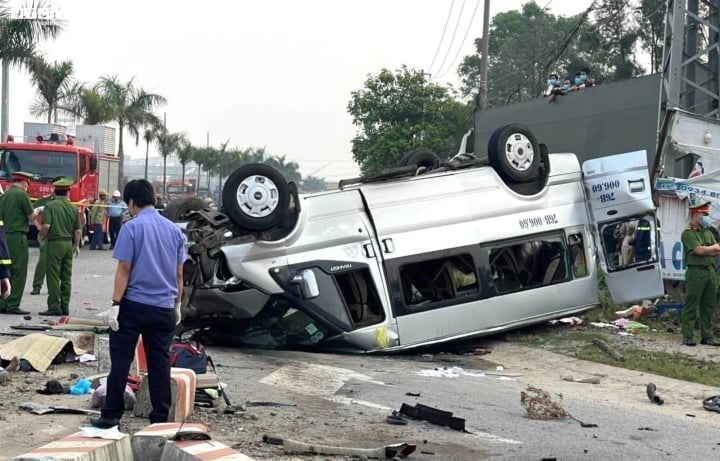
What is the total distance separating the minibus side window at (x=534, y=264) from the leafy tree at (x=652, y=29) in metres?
36.4

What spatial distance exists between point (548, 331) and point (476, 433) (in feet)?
19.1

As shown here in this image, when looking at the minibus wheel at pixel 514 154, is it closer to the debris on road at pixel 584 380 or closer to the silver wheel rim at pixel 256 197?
the debris on road at pixel 584 380

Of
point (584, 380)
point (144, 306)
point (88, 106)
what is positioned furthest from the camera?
point (88, 106)

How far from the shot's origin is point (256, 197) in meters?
10.2

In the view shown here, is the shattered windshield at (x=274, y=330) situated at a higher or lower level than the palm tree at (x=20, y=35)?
lower

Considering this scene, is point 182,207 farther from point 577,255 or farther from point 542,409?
point 542,409

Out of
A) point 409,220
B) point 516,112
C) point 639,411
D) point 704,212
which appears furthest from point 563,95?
point 639,411

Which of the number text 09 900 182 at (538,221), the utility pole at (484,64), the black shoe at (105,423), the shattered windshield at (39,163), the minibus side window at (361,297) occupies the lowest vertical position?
the black shoe at (105,423)

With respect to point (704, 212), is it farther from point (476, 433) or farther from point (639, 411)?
point (476, 433)

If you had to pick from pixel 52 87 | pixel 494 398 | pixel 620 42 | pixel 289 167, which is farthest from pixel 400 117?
pixel 289 167

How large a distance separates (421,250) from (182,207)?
288cm

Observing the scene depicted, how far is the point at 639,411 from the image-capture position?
841 centimetres

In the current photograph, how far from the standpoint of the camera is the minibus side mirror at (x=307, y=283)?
1016 cm

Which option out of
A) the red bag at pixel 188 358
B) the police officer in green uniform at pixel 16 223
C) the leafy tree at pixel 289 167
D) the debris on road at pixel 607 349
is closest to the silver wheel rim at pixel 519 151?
the debris on road at pixel 607 349
